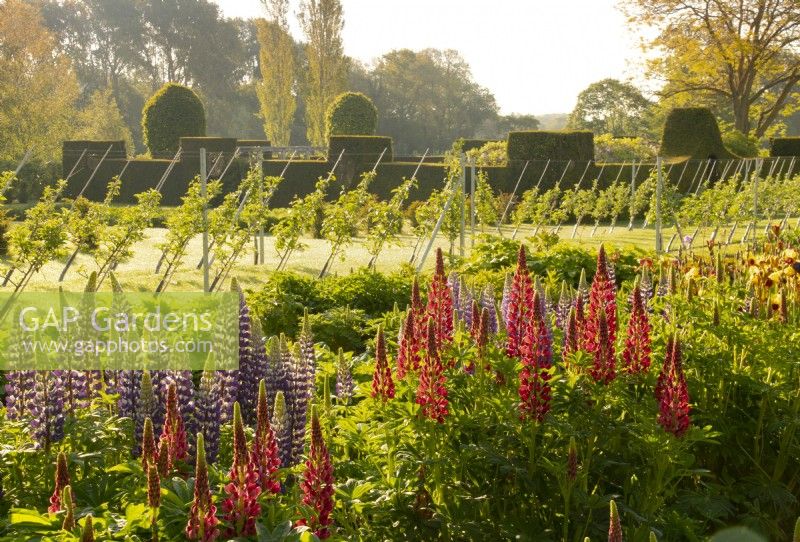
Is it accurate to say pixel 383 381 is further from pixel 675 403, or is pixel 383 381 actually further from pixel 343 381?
pixel 675 403

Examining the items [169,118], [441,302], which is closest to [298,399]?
[441,302]

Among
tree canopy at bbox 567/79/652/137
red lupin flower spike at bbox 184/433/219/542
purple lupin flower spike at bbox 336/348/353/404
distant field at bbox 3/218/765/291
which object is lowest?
distant field at bbox 3/218/765/291

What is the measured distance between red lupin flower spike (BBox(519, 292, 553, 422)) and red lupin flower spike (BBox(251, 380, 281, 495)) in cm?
116

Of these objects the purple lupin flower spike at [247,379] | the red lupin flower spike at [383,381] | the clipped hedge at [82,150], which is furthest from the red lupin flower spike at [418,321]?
the clipped hedge at [82,150]

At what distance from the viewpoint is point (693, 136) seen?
2508 cm

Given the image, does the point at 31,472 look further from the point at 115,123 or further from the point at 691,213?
the point at 115,123

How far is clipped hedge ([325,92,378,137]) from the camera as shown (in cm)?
3170

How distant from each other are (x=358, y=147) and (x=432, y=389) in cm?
2248

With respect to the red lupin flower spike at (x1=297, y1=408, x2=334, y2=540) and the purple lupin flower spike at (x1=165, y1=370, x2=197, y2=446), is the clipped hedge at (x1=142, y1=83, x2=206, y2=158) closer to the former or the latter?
the purple lupin flower spike at (x1=165, y1=370, x2=197, y2=446)

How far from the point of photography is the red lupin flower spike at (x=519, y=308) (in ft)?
11.2

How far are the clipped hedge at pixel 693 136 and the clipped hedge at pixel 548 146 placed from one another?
10.8 feet

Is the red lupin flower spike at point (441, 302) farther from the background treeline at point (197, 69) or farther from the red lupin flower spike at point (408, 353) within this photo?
the background treeline at point (197, 69)

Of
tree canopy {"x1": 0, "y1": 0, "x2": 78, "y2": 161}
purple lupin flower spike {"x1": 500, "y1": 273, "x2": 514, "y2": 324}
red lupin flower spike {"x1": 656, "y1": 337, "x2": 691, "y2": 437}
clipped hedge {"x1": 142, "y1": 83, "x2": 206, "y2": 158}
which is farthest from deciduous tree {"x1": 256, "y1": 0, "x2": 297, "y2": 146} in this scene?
red lupin flower spike {"x1": 656, "y1": 337, "x2": 691, "y2": 437}

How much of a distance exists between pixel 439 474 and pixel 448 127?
6163 cm
